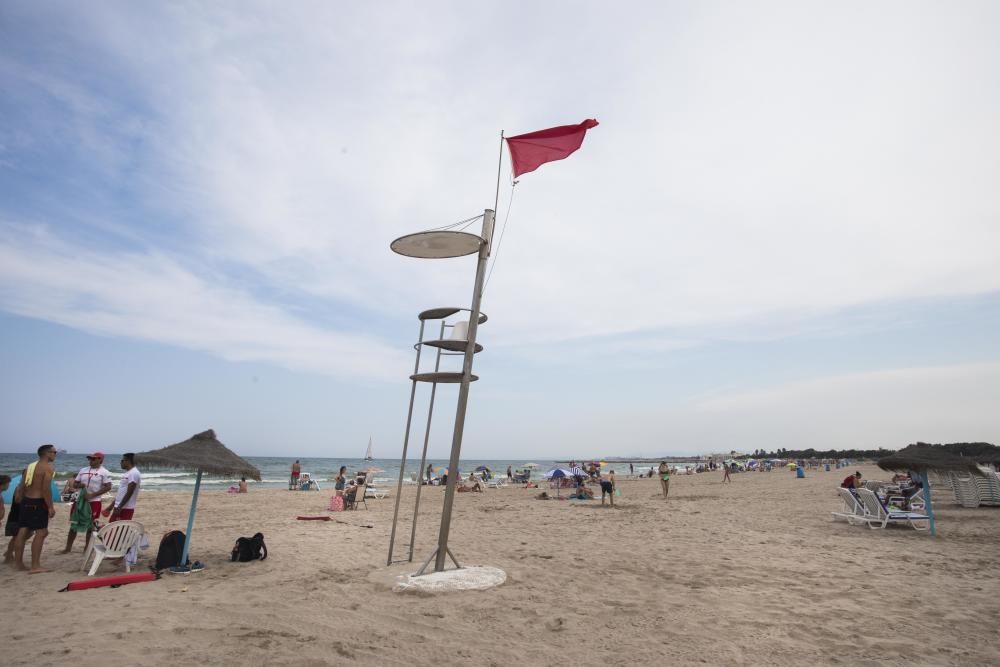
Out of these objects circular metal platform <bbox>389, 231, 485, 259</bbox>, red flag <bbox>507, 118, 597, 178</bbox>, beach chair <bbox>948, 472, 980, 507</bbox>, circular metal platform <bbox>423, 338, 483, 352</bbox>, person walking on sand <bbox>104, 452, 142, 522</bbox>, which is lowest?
person walking on sand <bbox>104, 452, 142, 522</bbox>

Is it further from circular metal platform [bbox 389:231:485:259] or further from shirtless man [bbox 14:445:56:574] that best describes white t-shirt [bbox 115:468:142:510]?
circular metal platform [bbox 389:231:485:259]

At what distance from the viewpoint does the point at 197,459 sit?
6855mm

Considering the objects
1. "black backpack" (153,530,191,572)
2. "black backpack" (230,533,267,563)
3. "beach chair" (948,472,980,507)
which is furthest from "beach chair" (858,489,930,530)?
"black backpack" (153,530,191,572)

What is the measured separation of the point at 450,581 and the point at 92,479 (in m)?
5.57

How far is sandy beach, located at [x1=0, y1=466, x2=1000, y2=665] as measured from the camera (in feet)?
13.4

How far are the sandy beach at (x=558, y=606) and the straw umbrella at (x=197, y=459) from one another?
1.20 m

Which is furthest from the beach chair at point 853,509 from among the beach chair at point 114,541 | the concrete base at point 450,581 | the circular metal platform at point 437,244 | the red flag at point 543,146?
the beach chair at point 114,541

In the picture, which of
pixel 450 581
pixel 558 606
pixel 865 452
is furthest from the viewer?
pixel 865 452

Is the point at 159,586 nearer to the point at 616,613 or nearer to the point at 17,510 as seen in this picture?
the point at 17,510

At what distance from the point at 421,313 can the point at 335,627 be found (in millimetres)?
3791

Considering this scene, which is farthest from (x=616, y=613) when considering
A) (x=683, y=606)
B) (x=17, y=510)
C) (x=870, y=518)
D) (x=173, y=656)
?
(x=870, y=518)

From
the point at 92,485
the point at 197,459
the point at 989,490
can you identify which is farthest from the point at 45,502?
the point at 989,490

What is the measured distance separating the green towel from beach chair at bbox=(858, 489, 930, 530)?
13.7m

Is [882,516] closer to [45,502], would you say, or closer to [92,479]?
[92,479]
